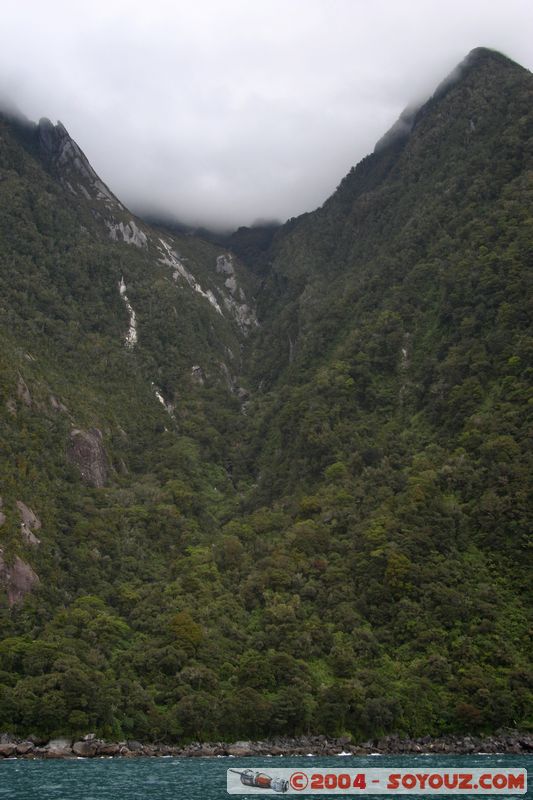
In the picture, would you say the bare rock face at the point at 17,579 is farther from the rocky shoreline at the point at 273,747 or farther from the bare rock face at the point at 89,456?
the bare rock face at the point at 89,456

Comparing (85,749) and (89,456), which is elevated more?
(89,456)

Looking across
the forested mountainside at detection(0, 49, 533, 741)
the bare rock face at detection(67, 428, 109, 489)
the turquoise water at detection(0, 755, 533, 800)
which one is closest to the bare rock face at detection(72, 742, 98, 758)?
the turquoise water at detection(0, 755, 533, 800)

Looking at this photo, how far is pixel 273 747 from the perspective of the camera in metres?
89.1

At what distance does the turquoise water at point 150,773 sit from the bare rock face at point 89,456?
264 ft

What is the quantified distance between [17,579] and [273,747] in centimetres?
4736

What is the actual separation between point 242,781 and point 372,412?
113063 mm

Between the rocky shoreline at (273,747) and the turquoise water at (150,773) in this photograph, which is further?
the rocky shoreline at (273,747)

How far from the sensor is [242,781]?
5588 cm

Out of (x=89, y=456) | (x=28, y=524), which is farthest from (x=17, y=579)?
(x=89, y=456)

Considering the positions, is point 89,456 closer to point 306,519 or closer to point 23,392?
point 23,392

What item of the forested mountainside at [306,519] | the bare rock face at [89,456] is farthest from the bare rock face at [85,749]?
the bare rock face at [89,456]

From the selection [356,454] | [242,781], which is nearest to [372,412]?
[356,454]

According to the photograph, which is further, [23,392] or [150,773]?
[23,392]

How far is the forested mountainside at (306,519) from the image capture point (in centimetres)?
9738
